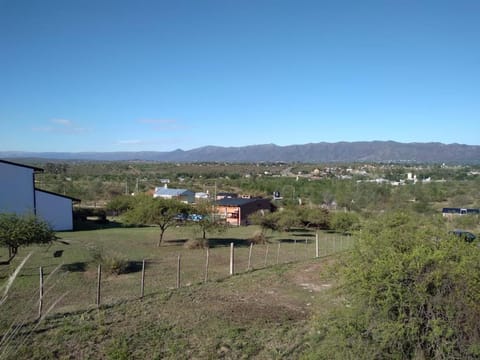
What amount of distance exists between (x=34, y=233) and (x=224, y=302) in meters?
10.5

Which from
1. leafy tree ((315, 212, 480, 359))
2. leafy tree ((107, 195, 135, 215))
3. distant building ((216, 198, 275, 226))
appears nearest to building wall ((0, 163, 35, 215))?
leafy tree ((107, 195, 135, 215))

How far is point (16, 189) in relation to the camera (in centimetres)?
3722

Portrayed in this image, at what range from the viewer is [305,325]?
1160cm

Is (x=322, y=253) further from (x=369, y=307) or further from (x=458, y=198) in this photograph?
(x=458, y=198)

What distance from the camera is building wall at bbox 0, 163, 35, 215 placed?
36375 mm

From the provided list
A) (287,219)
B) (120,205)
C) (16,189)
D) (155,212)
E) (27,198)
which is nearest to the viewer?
(155,212)

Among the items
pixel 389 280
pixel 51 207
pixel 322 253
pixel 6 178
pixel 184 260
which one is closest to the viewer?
pixel 389 280

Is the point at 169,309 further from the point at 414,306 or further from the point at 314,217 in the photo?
the point at 314,217

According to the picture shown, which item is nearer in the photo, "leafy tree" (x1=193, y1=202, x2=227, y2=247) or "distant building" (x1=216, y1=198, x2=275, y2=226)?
"leafy tree" (x1=193, y1=202, x2=227, y2=247)

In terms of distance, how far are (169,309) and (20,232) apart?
9.79 meters

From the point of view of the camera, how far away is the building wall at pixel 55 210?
39.5m

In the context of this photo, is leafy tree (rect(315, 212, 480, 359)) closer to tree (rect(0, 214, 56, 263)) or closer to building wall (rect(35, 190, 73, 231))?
tree (rect(0, 214, 56, 263))

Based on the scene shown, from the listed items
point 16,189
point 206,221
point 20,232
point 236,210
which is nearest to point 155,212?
point 206,221

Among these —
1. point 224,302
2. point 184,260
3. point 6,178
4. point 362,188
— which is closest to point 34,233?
A: point 184,260
